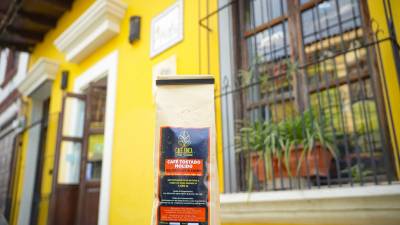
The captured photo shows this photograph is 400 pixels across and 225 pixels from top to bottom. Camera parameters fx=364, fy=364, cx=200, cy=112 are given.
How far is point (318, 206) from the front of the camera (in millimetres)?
2061

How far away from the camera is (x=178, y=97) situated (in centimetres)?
140

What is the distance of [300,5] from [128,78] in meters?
2.07

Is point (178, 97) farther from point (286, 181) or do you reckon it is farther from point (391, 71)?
point (391, 71)

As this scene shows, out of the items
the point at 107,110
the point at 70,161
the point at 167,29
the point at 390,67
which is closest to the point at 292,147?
the point at 390,67

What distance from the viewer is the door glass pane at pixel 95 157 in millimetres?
4438

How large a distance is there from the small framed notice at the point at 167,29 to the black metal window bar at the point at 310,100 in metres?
0.66

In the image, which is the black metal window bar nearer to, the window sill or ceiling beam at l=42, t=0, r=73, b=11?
the window sill

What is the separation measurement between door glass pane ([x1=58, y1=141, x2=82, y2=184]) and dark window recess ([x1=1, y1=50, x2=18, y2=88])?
3.97 meters

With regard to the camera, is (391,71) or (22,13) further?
(22,13)

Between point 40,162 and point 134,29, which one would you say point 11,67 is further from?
point 134,29

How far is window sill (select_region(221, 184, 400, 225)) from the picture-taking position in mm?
1814

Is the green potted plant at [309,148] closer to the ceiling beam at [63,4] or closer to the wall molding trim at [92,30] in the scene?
the wall molding trim at [92,30]

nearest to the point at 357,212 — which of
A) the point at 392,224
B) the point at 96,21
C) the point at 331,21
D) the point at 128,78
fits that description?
the point at 392,224

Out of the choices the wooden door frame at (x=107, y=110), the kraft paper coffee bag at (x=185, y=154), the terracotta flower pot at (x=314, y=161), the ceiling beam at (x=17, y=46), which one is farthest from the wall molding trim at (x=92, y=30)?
the kraft paper coffee bag at (x=185, y=154)
